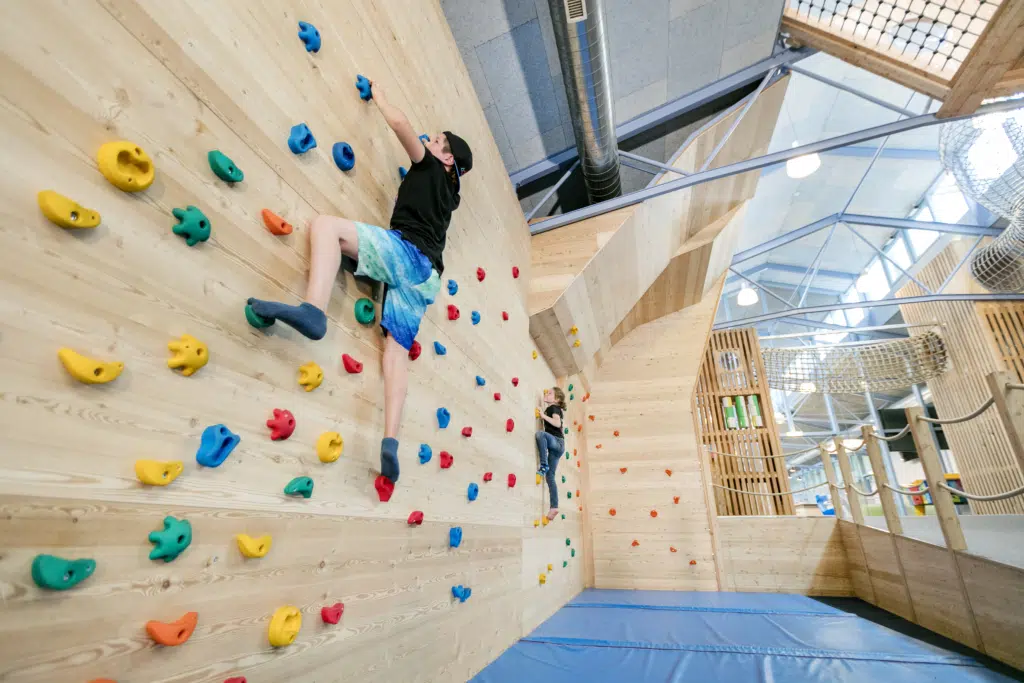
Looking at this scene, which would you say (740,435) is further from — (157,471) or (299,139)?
(157,471)

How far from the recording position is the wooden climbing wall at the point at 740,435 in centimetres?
809

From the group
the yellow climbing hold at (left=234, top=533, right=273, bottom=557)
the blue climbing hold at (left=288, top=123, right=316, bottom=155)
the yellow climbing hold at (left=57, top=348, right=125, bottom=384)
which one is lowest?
the yellow climbing hold at (left=234, top=533, right=273, bottom=557)

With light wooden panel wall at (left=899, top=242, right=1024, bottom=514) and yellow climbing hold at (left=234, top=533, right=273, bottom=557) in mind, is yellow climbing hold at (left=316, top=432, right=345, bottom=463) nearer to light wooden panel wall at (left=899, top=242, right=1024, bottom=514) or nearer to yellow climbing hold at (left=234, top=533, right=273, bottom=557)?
yellow climbing hold at (left=234, top=533, right=273, bottom=557)

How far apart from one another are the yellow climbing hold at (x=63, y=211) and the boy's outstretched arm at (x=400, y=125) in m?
0.92

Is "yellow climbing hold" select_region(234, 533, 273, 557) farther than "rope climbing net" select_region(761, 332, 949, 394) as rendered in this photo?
No

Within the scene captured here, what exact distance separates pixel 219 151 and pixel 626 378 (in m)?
5.62

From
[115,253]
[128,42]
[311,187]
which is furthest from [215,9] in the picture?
[115,253]

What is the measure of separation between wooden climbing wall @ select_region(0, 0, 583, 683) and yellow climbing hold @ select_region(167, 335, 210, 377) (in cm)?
2

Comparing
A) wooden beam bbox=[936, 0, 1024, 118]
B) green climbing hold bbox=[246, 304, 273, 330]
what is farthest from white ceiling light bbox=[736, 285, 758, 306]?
green climbing hold bbox=[246, 304, 273, 330]

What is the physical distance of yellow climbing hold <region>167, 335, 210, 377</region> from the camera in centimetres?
100

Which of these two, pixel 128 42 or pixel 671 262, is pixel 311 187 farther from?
pixel 671 262

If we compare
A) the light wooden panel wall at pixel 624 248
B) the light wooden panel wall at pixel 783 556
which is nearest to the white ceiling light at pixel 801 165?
the light wooden panel wall at pixel 624 248

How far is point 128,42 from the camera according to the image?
1014 millimetres

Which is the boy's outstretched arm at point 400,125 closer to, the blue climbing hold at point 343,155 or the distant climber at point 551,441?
the blue climbing hold at point 343,155
